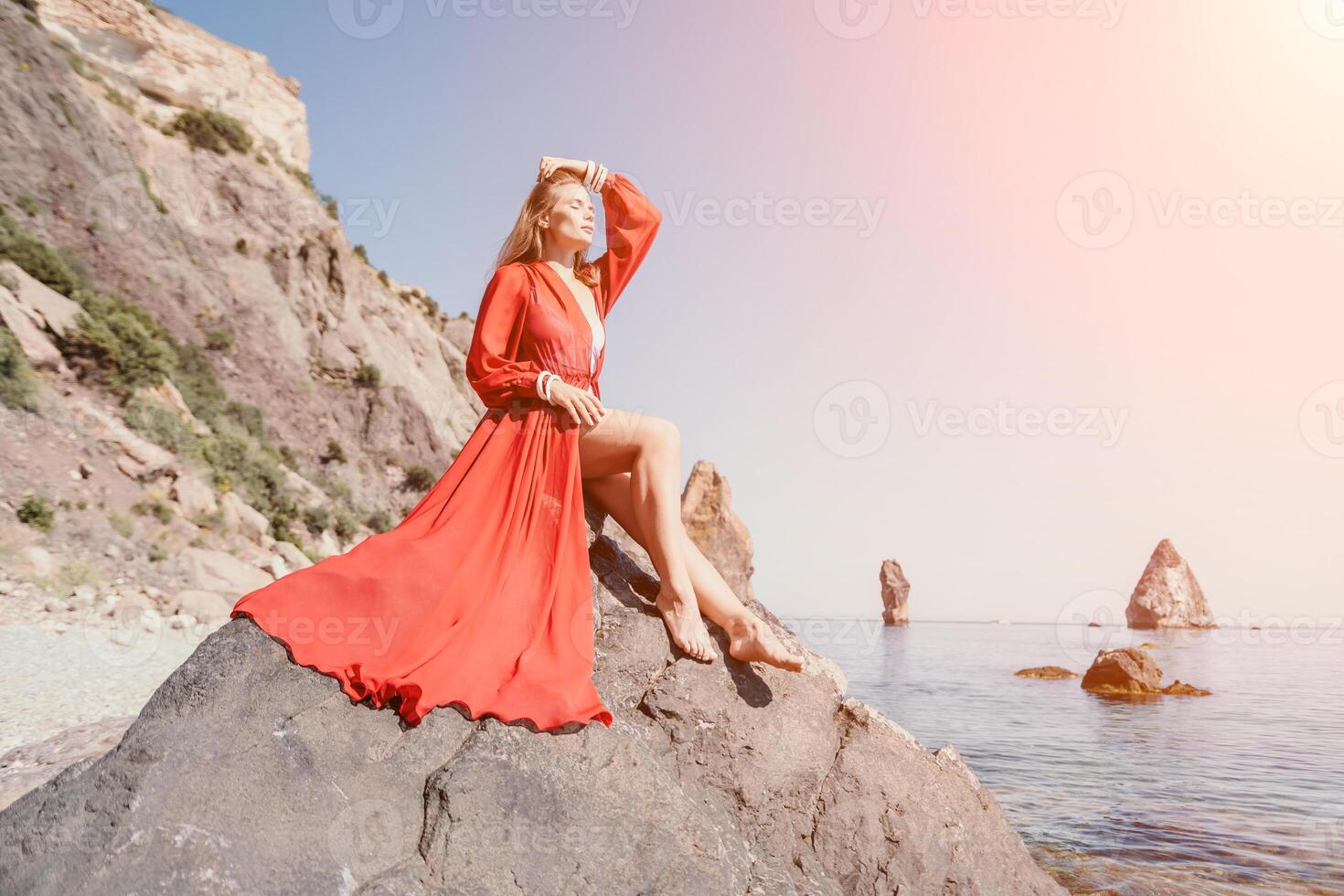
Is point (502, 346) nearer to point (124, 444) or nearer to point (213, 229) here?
point (124, 444)

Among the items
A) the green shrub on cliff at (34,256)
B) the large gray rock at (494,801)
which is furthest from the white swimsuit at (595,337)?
the green shrub on cliff at (34,256)

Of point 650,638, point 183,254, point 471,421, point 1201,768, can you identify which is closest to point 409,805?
point 650,638

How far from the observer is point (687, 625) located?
3910 millimetres

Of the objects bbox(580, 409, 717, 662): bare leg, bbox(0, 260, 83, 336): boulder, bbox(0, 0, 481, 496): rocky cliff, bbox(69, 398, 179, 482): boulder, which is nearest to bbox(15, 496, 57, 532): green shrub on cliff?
bbox(69, 398, 179, 482): boulder

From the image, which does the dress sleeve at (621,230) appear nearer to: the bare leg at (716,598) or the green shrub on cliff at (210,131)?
the bare leg at (716,598)

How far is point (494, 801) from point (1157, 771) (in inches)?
490

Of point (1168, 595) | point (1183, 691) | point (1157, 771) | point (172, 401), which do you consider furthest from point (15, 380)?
point (1168, 595)


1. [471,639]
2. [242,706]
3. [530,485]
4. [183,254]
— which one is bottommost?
[242,706]

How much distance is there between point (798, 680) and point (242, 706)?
2394 millimetres

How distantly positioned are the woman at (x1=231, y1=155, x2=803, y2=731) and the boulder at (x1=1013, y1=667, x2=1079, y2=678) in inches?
1023

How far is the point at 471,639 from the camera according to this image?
3.44m

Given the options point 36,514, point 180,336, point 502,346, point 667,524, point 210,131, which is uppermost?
point 210,131

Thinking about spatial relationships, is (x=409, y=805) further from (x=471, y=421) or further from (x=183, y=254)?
(x=471, y=421)

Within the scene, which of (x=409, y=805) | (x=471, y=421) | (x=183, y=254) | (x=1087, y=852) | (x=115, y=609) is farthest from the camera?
(x=471, y=421)
